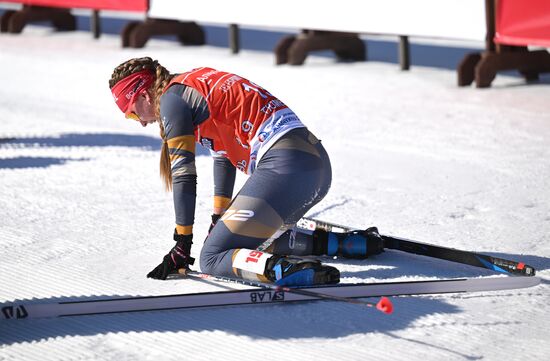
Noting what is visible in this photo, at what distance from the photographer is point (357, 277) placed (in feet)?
16.0

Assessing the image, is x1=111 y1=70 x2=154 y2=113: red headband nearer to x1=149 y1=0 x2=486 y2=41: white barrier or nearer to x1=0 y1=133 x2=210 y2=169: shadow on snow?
x1=0 y1=133 x2=210 y2=169: shadow on snow

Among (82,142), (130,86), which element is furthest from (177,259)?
(82,142)

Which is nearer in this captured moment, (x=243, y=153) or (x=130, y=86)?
(x=130, y=86)

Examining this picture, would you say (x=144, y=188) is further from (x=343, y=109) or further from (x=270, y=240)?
(x=343, y=109)

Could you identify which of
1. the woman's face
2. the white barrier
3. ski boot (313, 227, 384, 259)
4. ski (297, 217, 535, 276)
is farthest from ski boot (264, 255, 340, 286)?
the white barrier

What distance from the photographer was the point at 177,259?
4750 mm

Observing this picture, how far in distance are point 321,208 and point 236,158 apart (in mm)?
1461

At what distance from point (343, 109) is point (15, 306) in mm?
5274

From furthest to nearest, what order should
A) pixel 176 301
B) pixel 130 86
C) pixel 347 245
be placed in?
pixel 347 245
pixel 130 86
pixel 176 301

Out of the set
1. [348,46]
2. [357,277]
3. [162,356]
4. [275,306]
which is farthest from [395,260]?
[348,46]

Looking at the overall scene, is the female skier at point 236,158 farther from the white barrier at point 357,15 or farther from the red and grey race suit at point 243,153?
the white barrier at point 357,15

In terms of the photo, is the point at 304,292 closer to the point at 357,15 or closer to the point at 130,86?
the point at 130,86

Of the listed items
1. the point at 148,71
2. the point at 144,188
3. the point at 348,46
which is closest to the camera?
the point at 148,71

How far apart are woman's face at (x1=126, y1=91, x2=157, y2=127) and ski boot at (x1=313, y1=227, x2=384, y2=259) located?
103 cm
